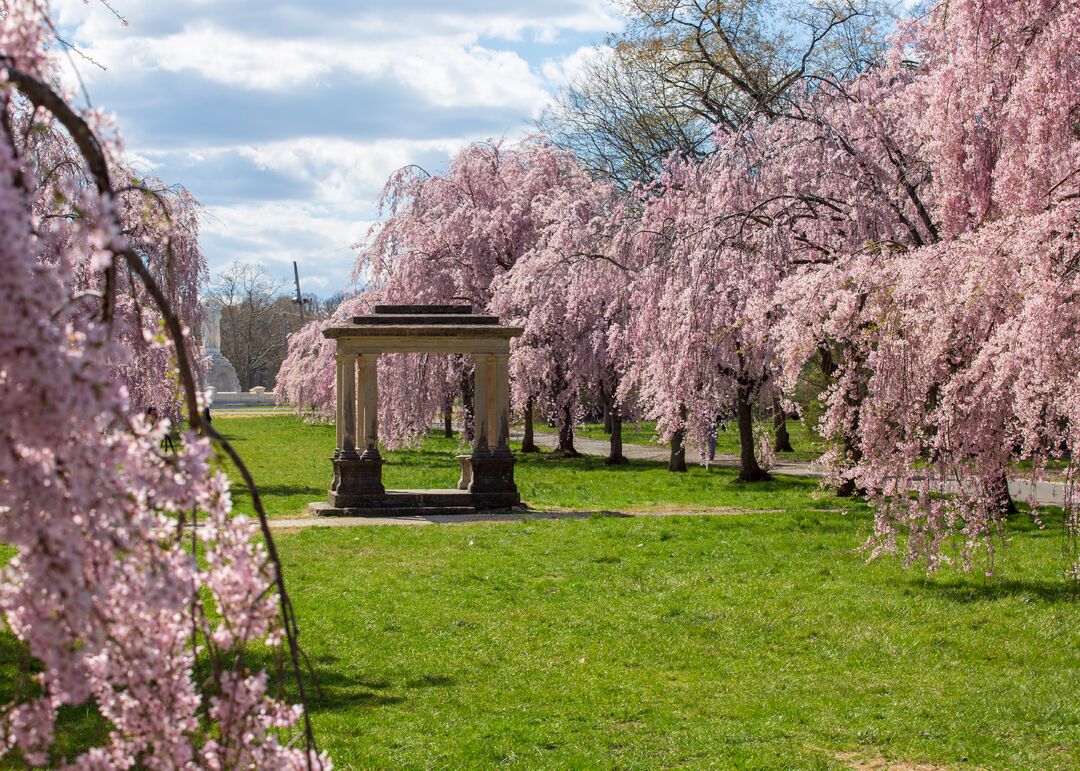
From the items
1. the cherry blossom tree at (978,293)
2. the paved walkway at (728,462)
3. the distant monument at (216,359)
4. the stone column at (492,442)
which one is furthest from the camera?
the distant monument at (216,359)

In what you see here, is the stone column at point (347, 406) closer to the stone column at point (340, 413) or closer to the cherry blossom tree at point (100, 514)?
the stone column at point (340, 413)

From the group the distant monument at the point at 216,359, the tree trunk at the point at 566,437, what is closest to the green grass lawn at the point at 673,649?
the tree trunk at the point at 566,437

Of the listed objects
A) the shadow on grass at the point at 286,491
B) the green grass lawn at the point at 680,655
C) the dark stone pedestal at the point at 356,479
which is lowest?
the green grass lawn at the point at 680,655

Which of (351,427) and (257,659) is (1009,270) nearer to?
(257,659)

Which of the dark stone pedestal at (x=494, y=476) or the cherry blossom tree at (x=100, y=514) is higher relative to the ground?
the cherry blossom tree at (x=100, y=514)

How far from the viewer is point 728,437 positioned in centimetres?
4434

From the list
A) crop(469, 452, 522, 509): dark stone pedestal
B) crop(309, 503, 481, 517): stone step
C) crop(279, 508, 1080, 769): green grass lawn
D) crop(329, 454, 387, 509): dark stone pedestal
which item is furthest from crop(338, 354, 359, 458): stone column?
crop(279, 508, 1080, 769): green grass lawn

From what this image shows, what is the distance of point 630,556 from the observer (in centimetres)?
1444

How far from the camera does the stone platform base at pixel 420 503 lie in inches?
777

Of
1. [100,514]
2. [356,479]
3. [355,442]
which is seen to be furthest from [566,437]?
[100,514]

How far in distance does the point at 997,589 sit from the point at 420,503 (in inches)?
406

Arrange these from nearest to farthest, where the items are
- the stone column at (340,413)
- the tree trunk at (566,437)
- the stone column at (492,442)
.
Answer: the stone column at (492,442)
the stone column at (340,413)
the tree trunk at (566,437)

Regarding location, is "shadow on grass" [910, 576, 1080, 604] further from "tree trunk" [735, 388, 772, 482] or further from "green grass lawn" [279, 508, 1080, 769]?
"tree trunk" [735, 388, 772, 482]

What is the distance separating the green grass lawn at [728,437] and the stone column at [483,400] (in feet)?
29.9
